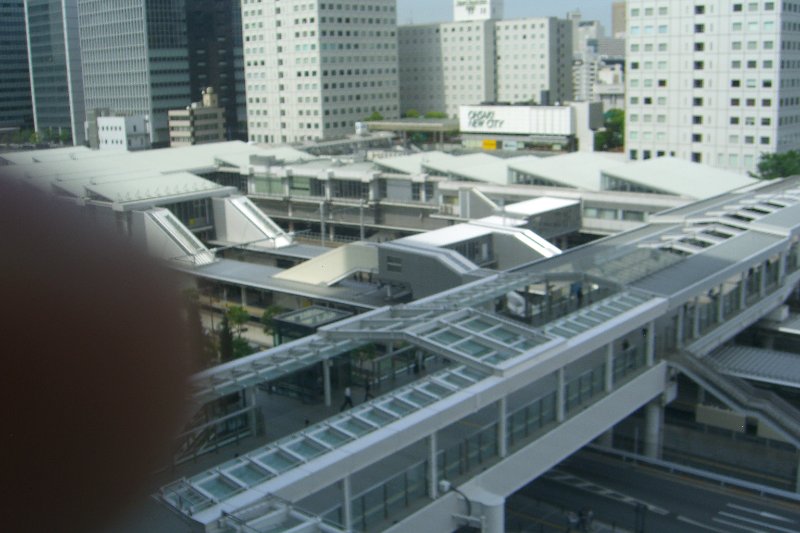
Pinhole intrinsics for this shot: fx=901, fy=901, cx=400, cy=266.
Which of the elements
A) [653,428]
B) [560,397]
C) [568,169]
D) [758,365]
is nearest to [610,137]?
[568,169]

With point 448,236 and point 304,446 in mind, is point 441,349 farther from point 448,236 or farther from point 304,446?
point 448,236

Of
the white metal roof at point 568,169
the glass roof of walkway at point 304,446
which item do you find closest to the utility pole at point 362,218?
the white metal roof at point 568,169

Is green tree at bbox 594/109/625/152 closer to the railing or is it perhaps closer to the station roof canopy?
the station roof canopy

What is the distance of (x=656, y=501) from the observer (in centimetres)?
1346

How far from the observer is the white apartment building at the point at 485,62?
74.8 metres

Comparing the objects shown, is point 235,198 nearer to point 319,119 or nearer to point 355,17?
point 319,119

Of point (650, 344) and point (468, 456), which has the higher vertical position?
point (650, 344)

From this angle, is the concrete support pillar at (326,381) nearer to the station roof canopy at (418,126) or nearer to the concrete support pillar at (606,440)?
the concrete support pillar at (606,440)

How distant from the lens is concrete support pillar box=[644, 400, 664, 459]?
15.2 meters

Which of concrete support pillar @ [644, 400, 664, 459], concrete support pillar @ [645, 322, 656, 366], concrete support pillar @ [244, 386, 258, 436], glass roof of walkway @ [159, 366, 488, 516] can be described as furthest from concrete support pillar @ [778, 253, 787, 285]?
concrete support pillar @ [244, 386, 258, 436]

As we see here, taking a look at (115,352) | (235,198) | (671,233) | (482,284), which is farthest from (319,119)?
(115,352)

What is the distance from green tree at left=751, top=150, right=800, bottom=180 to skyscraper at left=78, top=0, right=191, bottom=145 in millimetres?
44046

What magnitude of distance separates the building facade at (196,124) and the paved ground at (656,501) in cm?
5144

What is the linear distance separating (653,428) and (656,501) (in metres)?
2.10
